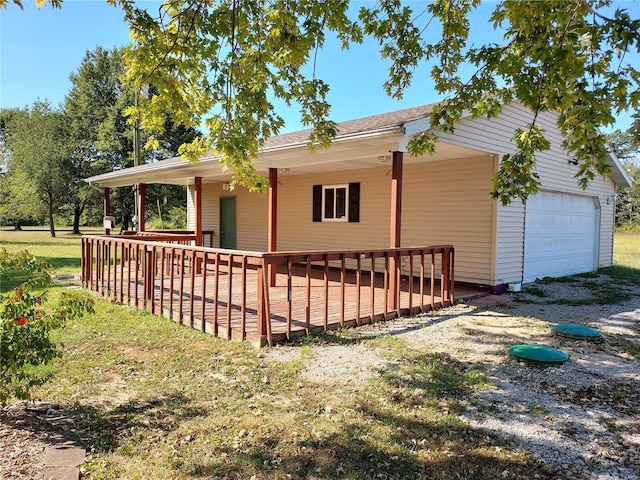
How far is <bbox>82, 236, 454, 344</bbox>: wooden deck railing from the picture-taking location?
5211mm

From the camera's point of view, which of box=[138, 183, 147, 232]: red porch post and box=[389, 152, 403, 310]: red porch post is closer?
box=[389, 152, 403, 310]: red porch post

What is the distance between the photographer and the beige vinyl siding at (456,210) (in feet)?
29.2

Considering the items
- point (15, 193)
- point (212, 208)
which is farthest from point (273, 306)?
point (15, 193)

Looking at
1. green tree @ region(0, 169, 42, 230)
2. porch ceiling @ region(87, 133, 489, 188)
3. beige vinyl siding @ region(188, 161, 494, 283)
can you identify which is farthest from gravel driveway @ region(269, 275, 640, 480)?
green tree @ region(0, 169, 42, 230)

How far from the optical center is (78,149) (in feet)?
101

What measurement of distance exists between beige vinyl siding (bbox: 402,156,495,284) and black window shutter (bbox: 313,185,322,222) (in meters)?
2.60

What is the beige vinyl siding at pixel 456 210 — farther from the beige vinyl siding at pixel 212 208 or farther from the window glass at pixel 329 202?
the beige vinyl siding at pixel 212 208

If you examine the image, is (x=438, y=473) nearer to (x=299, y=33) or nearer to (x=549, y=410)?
(x=549, y=410)

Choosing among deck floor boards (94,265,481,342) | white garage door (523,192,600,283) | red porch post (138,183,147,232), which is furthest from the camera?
red porch post (138,183,147,232)

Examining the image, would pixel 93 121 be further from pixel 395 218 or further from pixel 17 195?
pixel 395 218

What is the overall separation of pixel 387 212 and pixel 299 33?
6.25m

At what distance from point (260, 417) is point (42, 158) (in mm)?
31067

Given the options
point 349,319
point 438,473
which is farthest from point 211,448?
point 349,319

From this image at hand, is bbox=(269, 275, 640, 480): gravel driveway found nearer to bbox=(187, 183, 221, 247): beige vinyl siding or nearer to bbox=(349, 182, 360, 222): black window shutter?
bbox=(349, 182, 360, 222): black window shutter
